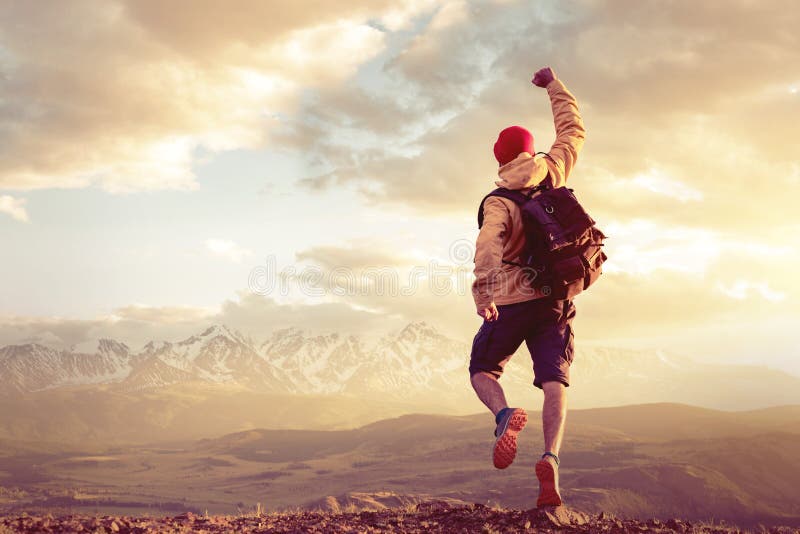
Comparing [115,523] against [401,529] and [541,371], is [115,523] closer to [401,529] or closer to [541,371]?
[401,529]

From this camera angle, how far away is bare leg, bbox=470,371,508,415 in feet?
19.7

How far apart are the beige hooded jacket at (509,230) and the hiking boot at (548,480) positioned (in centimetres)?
130

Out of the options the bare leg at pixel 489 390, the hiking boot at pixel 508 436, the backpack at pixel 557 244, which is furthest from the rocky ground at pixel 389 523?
the backpack at pixel 557 244

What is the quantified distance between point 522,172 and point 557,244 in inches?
29.7

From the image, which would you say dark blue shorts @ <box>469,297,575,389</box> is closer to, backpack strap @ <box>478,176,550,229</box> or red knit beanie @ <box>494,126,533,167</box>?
backpack strap @ <box>478,176,550,229</box>

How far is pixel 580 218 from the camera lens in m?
5.73

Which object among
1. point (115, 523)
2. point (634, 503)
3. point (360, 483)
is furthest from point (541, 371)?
point (360, 483)

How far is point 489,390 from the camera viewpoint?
19.9 feet

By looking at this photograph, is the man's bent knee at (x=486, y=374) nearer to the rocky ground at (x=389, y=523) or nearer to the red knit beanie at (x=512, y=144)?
the rocky ground at (x=389, y=523)

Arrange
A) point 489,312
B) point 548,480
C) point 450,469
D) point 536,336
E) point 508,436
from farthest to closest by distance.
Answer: point 450,469
point 536,336
point 548,480
point 508,436
point 489,312

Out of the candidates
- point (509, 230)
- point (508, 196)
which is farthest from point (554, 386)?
point (508, 196)

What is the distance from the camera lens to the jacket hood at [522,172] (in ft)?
19.8

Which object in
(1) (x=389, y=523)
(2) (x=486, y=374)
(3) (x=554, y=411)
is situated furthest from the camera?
(1) (x=389, y=523)

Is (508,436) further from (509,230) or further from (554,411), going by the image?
(509,230)
